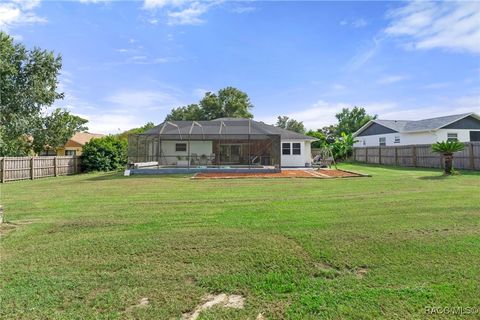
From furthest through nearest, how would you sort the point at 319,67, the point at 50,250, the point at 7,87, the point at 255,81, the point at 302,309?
the point at 255,81 → the point at 7,87 → the point at 319,67 → the point at 50,250 → the point at 302,309

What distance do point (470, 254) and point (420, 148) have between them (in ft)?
65.4

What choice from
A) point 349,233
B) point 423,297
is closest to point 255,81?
point 349,233


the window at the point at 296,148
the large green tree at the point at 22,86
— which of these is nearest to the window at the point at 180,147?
the window at the point at 296,148

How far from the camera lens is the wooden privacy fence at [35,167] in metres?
14.3

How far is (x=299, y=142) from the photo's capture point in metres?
22.9

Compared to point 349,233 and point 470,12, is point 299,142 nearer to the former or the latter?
point 470,12

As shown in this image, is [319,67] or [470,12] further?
[319,67]

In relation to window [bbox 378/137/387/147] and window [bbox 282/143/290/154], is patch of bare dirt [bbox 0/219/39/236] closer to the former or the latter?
window [bbox 282/143/290/154]

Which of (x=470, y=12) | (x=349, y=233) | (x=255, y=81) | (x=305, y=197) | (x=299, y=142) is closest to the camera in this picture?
(x=349, y=233)

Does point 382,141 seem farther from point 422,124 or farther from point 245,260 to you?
point 245,260

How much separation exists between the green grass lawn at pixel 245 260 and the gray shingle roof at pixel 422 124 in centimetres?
2065

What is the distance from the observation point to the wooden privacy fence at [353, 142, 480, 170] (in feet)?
55.7

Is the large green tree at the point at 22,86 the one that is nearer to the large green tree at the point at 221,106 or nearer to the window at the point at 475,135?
the large green tree at the point at 221,106

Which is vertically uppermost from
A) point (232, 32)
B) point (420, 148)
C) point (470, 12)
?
point (232, 32)
